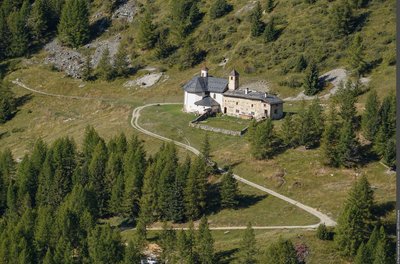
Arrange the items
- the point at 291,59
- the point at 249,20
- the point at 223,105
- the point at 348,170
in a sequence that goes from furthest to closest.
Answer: the point at 249,20
the point at 291,59
the point at 223,105
the point at 348,170

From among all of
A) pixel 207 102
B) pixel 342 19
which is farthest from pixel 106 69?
pixel 342 19

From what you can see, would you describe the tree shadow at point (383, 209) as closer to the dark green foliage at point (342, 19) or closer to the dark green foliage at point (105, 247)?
the dark green foliage at point (105, 247)

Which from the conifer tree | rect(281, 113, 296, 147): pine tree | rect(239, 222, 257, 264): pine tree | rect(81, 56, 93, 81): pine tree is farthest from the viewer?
rect(81, 56, 93, 81): pine tree

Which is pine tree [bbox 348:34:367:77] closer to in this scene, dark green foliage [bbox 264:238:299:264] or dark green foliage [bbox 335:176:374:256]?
dark green foliage [bbox 335:176:374:256]

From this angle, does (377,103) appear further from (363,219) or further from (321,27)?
(321,27)

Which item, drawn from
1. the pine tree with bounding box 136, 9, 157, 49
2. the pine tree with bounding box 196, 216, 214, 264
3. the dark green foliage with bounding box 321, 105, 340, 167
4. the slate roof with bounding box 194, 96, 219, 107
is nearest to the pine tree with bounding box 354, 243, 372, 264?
the pine tree with bounding box 196, 216, 214, 264

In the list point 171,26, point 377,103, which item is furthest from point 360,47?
point 171,26
